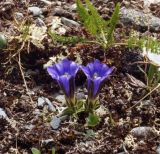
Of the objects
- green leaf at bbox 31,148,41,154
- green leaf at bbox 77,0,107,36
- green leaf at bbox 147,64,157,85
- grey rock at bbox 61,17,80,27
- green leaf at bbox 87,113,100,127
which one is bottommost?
green leaf at bbox 31,148,41,154

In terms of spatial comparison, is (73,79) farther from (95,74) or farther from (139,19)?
(139,19)

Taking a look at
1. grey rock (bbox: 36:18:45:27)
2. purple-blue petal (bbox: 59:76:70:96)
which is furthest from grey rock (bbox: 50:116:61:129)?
grey rock (bbox: 36:18:45:27)

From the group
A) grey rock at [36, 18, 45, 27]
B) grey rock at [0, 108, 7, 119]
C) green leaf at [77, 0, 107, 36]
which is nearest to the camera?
grey rock at [0, 108, 7, 119]

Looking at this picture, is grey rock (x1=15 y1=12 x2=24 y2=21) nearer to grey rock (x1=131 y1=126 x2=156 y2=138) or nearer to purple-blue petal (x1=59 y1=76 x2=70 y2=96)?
purple-blue petal (x1=59 y1=76 x2=70 y2=96)

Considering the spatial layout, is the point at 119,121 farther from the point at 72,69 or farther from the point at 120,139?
the point at 72,69

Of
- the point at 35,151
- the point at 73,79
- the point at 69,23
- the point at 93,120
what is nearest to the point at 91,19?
the point at 69,23
